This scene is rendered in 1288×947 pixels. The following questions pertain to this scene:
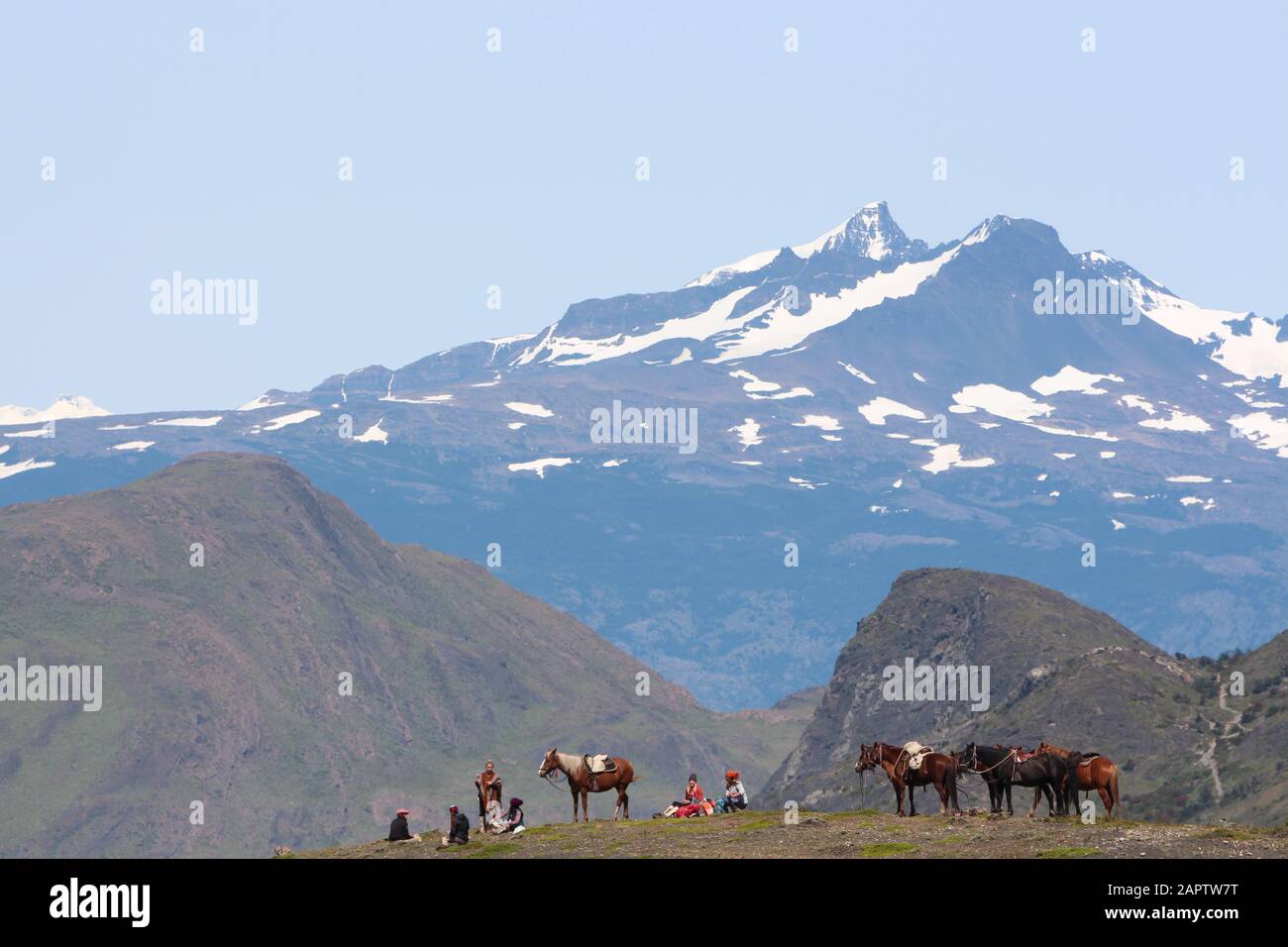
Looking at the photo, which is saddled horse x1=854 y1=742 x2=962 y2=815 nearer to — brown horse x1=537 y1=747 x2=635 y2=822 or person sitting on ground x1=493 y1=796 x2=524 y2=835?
brown horse x1=537 y1=747 x2=635 y2=822

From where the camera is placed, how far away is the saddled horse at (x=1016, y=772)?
6831 centimetres

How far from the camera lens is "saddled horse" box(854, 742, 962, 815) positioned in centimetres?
6944

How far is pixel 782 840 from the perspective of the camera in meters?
65.2

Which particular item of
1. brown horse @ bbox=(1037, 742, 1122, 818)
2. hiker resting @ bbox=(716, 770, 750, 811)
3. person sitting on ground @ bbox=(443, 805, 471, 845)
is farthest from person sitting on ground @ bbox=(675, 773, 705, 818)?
brown horse @ bbox=(1037, 742, 1122, 818)

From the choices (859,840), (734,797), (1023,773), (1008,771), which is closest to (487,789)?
(734,797)

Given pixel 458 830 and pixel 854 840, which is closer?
pixel 854 840

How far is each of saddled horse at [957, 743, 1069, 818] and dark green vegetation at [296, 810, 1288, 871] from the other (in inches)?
66.1

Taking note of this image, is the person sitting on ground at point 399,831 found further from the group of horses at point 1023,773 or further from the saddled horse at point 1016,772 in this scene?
the saddled horse at point 1016,772

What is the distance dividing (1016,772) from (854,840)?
7.90 metres

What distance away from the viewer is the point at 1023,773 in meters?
68.6

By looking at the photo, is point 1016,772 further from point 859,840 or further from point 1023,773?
point 859,840

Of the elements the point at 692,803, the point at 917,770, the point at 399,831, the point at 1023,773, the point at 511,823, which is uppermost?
the point at 917,770
